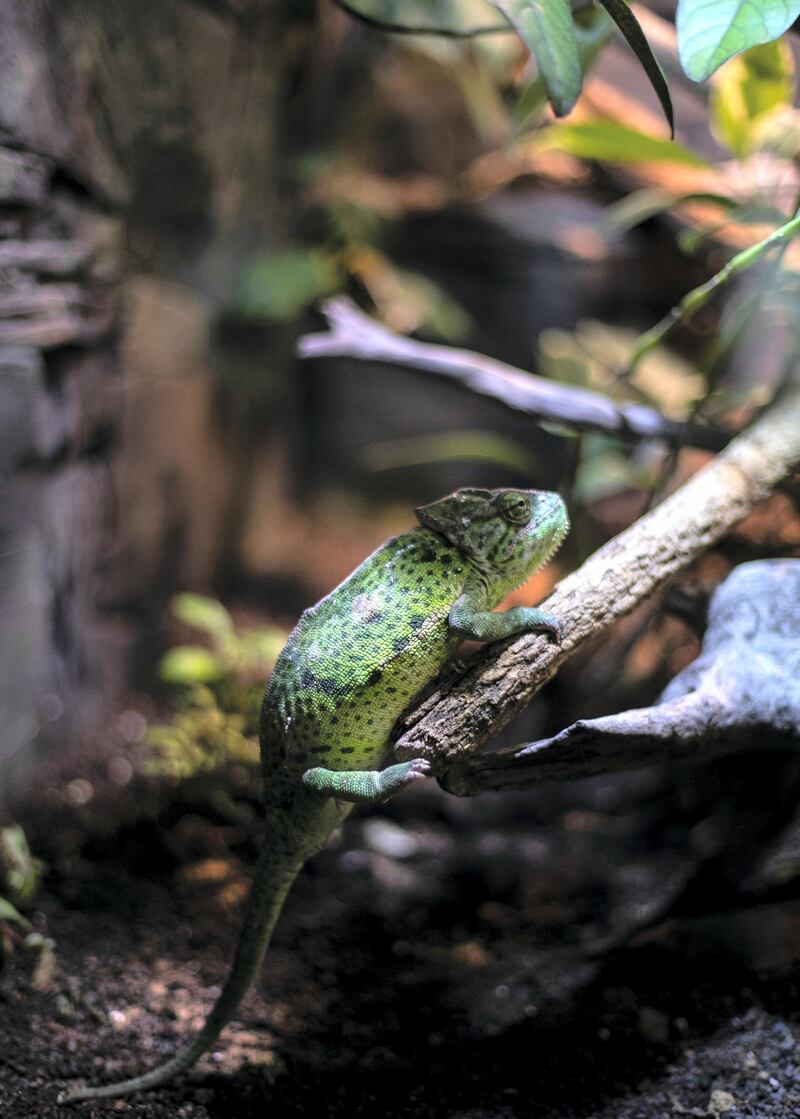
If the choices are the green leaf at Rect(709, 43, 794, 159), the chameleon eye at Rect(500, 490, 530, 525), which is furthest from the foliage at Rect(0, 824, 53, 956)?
the green leaf at Rect(709, 43, 794, 159)

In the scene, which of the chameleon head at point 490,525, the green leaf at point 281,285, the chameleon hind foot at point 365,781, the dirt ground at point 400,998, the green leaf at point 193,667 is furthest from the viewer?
the green leaf at point 281,285

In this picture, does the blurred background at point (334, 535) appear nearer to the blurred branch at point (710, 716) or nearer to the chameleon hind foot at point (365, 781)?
the blurred branch at point (710, 716)

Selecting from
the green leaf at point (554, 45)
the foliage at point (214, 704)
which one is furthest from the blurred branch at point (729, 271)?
the foliage at point (214, 704)

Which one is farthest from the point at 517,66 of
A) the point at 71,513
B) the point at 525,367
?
the point at 71,513

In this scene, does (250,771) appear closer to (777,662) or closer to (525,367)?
(777,662)

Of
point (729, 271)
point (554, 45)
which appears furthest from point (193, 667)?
point (554, 45)

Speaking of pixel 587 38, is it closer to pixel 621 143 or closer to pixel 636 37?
pixel 621 143
